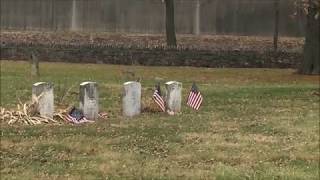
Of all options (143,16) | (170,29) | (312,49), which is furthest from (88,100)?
(143,16)

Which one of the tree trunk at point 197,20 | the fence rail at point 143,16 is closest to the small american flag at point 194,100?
the fence rail at point 143,16

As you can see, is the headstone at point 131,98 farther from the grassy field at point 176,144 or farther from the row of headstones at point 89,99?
the grassy field at point 176,144

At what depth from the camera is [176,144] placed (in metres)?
10.5

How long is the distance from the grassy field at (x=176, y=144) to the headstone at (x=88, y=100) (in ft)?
1.22

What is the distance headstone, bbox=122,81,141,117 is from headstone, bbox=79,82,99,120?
0.69m

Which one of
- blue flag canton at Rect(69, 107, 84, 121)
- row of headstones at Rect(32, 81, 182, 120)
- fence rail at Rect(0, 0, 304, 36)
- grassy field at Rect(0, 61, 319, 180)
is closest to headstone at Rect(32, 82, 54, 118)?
row of headstones at Rect(32, 81, 182, 120)

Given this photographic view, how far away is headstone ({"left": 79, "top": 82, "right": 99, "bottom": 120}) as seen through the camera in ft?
42.0

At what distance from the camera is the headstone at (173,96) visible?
14062 millimetres

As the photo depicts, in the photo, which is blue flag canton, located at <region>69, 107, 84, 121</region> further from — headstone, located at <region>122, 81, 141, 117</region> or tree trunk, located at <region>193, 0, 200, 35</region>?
tree trunk, located at <region>193, 0, 200, 35</region>

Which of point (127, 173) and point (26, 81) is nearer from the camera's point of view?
point (127, 173)

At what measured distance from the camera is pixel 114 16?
45000 mm

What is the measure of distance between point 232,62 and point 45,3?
1638 cm

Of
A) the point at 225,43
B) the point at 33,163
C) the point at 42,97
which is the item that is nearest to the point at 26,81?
the point at 42,97

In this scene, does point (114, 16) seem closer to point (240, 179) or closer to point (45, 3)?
point (45, 3)
